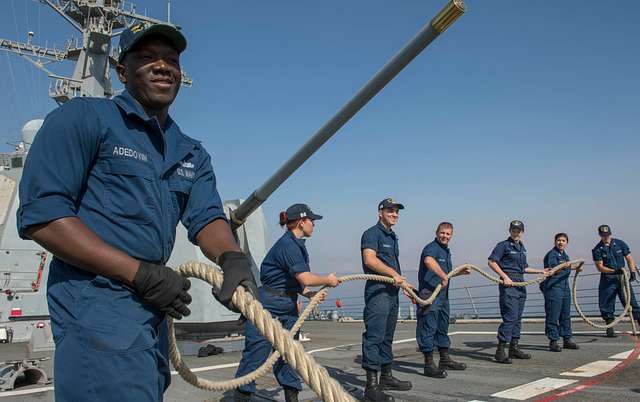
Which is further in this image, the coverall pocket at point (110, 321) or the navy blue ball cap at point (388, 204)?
the navy blue ball cap at point (388, 204)

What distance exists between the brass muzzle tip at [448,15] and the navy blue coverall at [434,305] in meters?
3.74

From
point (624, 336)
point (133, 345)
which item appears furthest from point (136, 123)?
point (624, 336)

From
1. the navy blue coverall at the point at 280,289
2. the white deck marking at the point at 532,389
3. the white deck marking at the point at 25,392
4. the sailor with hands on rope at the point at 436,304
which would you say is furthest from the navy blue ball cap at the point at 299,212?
the white deck marking at the point at 25,392

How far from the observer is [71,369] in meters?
1.41

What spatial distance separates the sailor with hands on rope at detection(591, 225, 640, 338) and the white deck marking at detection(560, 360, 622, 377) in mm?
2864

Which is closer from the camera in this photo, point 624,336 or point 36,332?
point 36,332

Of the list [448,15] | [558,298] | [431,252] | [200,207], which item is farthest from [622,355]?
[200,207]

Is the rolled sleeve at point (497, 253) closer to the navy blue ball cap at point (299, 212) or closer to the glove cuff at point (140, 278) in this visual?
the navy blue ball cap at point (299, 212)

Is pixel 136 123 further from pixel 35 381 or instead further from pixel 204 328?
pixel 204 328

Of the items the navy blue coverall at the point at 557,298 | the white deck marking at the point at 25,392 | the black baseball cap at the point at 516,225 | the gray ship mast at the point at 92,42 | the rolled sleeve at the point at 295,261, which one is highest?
the gray ship mast at the point at 92,42

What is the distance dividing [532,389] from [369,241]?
7.12 ft

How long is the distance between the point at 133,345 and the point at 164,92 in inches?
33.8

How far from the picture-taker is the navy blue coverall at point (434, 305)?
20.1ft

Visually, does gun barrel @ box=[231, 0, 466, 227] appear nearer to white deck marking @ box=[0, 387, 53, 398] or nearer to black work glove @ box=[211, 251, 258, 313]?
black work glove @ box=[211, 251, 258, 313]
